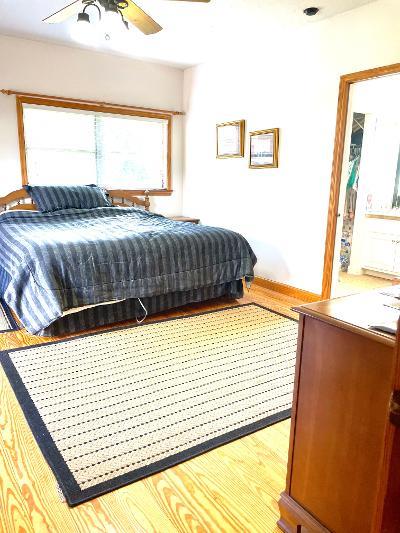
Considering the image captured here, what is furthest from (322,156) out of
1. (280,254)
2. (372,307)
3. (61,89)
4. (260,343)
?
(61,89)

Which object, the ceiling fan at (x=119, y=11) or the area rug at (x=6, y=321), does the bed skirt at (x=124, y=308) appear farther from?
the ceiling fan at (x=119, y=11)

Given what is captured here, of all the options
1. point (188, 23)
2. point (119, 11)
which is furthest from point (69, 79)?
point (119, 11)

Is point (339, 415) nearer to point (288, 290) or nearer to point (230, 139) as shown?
point (288, 290)

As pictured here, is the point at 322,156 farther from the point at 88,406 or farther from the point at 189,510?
the point at 189,510

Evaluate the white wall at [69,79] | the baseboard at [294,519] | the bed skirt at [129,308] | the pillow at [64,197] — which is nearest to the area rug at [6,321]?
the bed skirt at [129,308]

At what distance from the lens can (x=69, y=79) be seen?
4.49 meters

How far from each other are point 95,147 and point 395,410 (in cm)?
482

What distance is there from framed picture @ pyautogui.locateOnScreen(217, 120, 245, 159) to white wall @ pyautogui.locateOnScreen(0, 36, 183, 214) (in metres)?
1.02

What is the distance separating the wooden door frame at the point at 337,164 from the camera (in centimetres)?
321

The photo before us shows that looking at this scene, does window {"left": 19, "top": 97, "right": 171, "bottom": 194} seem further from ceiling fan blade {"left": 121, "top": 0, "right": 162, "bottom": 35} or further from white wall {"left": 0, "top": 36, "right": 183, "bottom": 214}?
ceiling fan blade {"left": 121, "top": 0, "right": 162, "bottom": 35}

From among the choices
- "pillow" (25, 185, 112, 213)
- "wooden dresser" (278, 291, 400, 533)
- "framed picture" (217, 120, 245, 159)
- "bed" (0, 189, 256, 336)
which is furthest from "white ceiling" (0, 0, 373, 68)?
"wooden dresser" (278, 291, 400, 533)

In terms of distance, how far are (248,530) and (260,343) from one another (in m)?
1.60

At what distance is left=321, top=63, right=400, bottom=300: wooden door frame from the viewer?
3.21m

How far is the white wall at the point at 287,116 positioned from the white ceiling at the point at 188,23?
18 centimetres
